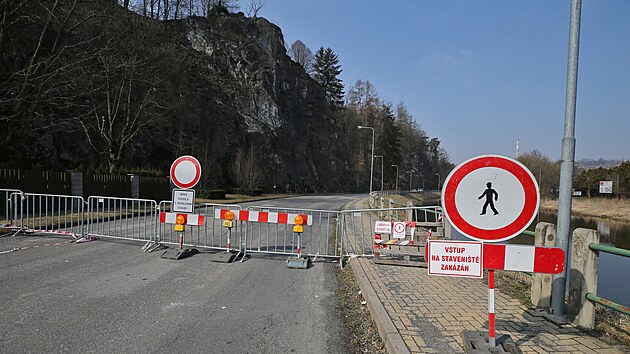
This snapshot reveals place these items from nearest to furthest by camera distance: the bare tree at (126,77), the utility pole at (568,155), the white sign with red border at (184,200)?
the utility pole at (568,155) → the white sign with red border at (184,200) → the bare tree at (126,77)

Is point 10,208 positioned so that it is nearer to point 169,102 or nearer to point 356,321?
point 356,321

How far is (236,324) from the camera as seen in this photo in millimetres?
4902

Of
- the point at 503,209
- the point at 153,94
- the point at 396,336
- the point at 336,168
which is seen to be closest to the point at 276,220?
the point at 396,336

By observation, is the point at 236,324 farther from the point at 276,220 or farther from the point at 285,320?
the point at 276,220

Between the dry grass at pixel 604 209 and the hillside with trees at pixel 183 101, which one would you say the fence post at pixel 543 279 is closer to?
the hillside with trees at pixel 183 101

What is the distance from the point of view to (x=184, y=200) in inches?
378

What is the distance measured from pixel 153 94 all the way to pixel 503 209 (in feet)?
98.6

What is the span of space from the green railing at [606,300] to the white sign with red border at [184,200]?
7.78 metres

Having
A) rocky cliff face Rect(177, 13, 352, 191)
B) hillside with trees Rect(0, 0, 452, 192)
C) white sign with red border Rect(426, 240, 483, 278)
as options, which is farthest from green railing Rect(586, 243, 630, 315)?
rocky cliff face Rect(177, 13, 352, 191)

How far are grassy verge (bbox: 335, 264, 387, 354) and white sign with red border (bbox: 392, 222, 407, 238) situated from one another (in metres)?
2.07

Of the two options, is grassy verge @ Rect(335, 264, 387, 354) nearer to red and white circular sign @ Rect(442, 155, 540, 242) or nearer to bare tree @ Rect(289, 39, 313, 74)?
red and white circular sign @ Rect(442, 155, 540, 242)

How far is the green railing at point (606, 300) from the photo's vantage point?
416 centimetres

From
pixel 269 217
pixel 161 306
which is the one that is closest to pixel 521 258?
pixel 161 306

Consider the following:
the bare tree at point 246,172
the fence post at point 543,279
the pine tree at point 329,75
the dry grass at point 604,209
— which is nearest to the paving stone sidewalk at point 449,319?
the fence post at point 543,279
